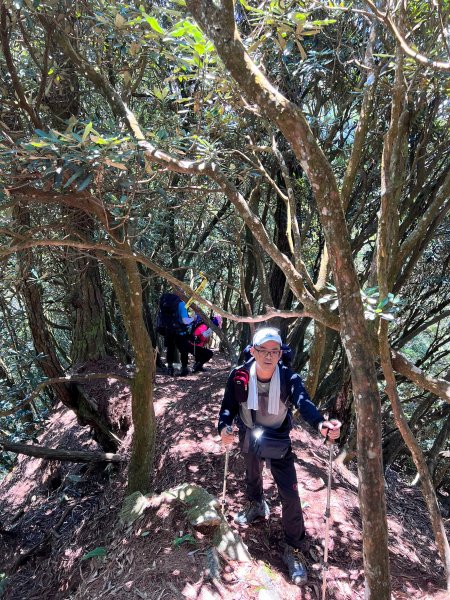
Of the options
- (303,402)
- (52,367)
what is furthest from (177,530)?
(52,367)

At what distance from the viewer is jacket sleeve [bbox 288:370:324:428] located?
3.60 metres

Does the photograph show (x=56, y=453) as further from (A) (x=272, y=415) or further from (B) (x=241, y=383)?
(A) (x=272, y=415)

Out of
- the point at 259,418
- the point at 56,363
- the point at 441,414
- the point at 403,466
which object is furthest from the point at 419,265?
the point at 56,363

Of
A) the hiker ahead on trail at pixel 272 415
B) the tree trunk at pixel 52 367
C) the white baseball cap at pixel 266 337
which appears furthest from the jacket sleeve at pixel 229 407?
the tree trunk at pixel 52 367

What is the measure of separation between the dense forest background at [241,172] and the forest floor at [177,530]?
53 centimetres

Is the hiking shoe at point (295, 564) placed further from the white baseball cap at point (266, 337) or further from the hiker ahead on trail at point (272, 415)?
the white baseball cap at point (266, 337)

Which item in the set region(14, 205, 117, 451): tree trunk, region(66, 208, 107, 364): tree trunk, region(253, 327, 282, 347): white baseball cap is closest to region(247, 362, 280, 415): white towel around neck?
region(253, 327, 282, 347): white baseball cap

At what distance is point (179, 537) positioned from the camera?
3.79 m

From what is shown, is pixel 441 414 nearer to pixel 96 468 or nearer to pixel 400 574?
pixel 400 574

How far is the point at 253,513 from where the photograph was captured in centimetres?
423

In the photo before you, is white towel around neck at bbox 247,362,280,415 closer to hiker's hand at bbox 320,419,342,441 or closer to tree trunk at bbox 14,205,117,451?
hiker's hand at bbox 320,419,342,441

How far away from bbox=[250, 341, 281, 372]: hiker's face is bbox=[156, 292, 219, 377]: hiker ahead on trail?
4.49 metres

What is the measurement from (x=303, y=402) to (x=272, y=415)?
1.13ft

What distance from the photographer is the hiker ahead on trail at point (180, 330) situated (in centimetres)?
828
